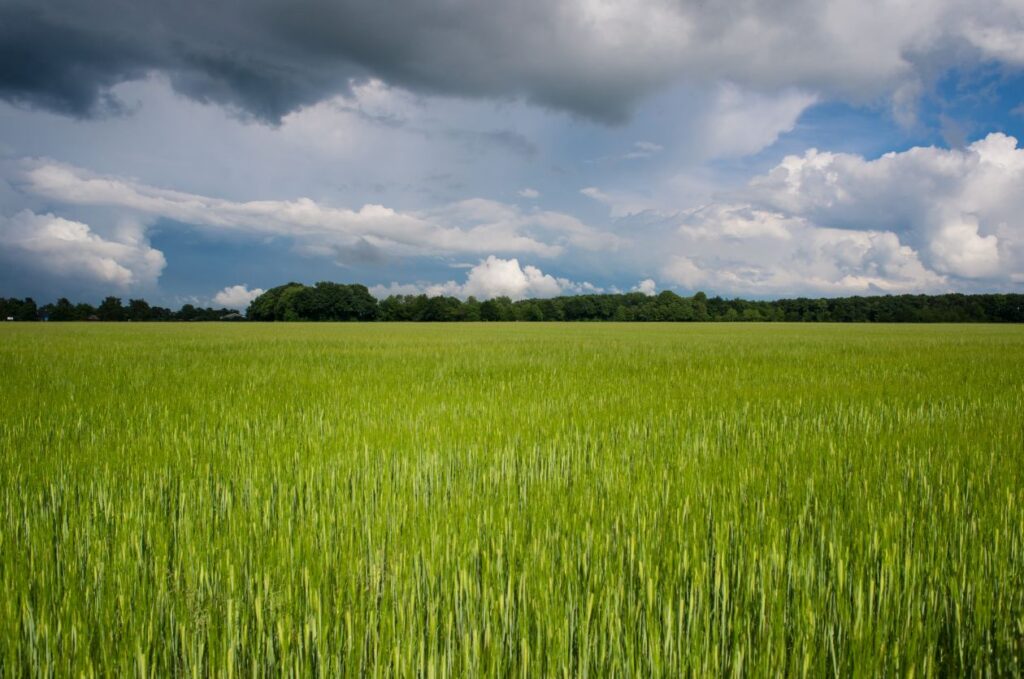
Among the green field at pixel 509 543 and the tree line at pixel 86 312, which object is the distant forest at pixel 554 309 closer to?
the tree line at pixel 86 312

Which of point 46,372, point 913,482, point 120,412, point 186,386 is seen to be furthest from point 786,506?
point 46,372

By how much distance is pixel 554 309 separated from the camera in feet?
419

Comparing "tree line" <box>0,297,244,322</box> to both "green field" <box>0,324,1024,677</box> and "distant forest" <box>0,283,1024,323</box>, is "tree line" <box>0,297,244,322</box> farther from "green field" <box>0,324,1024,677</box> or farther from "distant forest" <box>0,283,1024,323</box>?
"green field" <box>0,324,1024,677</box>

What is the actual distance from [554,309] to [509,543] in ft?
413

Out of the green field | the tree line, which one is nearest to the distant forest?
the tree line

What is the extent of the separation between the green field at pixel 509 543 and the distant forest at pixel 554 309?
351 feet

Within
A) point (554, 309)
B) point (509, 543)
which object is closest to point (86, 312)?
point (554, 309)

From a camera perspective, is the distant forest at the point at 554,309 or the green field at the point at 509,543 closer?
the green field at the point at 509,543

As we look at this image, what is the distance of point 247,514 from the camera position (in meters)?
3.11

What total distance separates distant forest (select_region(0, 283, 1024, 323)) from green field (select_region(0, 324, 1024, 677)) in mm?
107110

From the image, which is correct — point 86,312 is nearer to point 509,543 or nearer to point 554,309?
point 554,309

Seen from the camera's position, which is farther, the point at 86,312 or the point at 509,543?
the point at 86,312

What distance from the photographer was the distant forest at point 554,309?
10531 centimetres

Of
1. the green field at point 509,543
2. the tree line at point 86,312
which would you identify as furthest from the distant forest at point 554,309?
the green field at point 509,543
